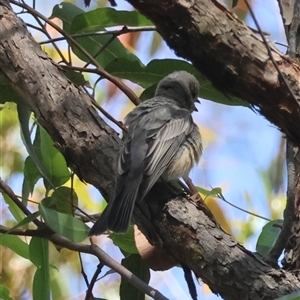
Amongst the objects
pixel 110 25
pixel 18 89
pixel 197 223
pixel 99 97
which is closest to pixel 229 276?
pixel 197 223

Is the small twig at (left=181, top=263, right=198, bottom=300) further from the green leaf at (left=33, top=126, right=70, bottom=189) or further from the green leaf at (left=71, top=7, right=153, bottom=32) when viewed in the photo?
the green leaf at (left=71, top=7, right=153, bottom=32)

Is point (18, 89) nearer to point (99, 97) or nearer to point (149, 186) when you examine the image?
point (149, 186)

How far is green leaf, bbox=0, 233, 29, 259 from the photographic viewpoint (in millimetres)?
2395

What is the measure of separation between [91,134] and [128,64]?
1.69ft

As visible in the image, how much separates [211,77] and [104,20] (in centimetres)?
94

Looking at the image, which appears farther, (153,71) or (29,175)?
(153,71)

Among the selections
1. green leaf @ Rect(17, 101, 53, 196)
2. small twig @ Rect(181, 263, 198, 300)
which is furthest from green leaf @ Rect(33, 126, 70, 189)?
small twig @ Rect(181, 263, 198, 300)

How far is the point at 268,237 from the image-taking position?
7.01 ft

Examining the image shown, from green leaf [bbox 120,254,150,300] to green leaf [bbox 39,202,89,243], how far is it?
0.29 m

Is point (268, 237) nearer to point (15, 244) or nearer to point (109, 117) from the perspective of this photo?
point (109, 117)

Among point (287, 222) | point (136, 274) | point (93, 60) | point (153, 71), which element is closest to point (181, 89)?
point (153, 71)

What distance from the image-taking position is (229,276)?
5.80ft

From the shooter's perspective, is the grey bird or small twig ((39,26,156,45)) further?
small twig ((39,26,156,45))

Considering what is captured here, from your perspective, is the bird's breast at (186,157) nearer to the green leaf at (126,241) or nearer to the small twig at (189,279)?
the green leaf at (126,241)
